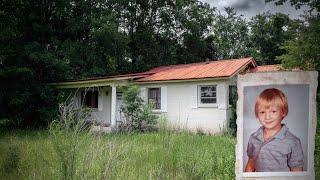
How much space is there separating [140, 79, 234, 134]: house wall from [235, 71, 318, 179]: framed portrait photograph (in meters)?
15.1

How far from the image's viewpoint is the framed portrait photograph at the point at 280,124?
3.84 m

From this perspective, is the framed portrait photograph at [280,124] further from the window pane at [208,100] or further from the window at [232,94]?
the window pane at [208,100]

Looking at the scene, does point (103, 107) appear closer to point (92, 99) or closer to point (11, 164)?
point (92, 99)

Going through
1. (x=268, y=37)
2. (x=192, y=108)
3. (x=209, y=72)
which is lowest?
(x=192, y=108)

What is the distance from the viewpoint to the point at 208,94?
21297 mm

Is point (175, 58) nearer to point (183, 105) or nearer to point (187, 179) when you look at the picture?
point (183, 105)

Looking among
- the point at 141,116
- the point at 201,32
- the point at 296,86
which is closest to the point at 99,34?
the point at 141,116

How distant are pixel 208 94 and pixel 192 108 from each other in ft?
3.83

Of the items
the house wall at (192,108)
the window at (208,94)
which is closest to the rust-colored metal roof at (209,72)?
the house wall at (192,108)

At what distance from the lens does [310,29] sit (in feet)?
51.0

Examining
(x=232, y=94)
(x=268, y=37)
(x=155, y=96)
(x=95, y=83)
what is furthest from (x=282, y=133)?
(x=268, y=37)

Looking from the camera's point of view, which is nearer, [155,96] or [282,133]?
[282,133]

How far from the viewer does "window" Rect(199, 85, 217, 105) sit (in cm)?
2102

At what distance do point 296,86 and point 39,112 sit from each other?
71.8 feet
